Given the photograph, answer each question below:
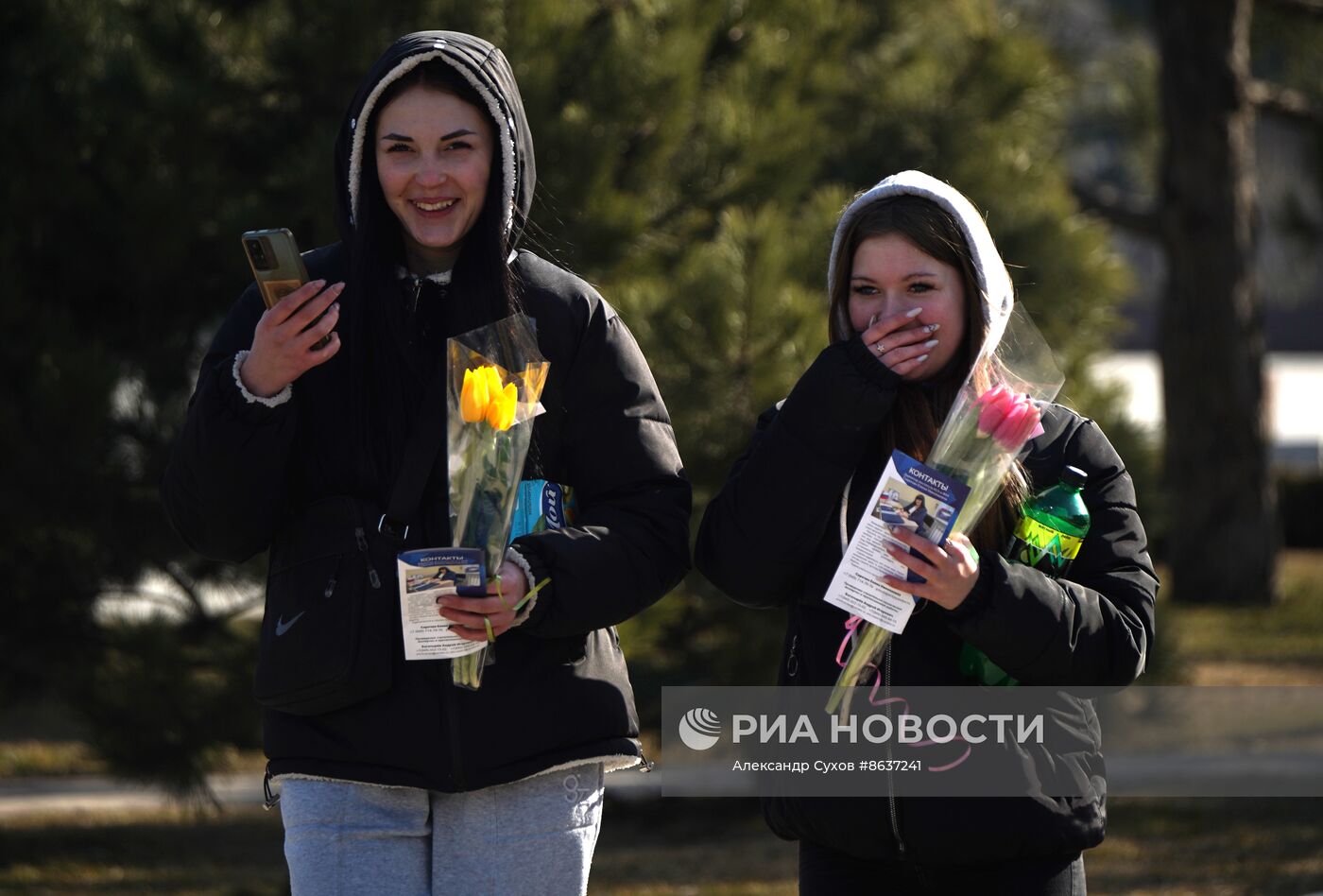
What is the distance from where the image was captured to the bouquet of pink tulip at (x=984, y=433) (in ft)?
8.35

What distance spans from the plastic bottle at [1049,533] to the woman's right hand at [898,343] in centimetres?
28

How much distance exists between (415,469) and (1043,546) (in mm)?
969

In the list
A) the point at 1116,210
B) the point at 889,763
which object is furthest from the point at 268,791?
the point at 1116,210

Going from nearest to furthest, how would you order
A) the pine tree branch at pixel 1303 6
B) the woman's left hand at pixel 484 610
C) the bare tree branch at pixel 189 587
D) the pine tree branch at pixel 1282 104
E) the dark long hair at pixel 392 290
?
the woman's left hand at pixel 484 610, the dark long hair at pixel 392 290, the bare tree branch at pixel 189 587, the pine tree branch at pixel 1303 6, the pine tree branch at pixel 1282 104

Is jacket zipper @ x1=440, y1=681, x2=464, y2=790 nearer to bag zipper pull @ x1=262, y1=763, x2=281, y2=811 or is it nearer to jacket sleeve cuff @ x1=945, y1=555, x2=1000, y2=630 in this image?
bag zipper pull @ x1=262, y1=763, x2=281, y2=811

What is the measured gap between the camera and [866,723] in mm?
2713

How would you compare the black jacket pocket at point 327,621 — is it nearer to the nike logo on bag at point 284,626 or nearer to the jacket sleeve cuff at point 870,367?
the nike logo on bag at point 284,626

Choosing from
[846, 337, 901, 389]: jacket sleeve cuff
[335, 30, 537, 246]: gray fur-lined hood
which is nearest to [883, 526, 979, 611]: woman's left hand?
[846, 337, 901, 389]: jacket sleeve cuff

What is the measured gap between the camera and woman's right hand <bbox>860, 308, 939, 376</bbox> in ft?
8.77

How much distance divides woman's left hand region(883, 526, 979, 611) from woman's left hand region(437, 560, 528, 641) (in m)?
0.54

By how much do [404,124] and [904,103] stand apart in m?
5.09

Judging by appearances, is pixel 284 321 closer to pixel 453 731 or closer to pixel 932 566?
pixel 453 731

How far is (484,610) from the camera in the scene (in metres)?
2.46

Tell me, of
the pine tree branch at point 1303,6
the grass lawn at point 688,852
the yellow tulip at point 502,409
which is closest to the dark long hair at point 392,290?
the yellow tulip at point 502,409
